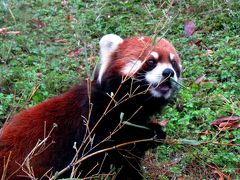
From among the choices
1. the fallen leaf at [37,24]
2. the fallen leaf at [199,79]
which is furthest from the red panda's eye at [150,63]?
the fallen leaf at [37,24]

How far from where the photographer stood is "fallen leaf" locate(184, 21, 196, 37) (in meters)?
6.15

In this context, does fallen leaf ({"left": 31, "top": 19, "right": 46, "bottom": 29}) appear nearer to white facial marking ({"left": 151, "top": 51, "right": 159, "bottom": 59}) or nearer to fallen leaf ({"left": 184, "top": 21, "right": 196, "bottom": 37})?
fallen leaf ({"left": 184, "top": 21, "right": 196, "bottom": 37})

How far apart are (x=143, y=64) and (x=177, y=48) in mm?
2128

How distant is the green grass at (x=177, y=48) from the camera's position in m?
4.34

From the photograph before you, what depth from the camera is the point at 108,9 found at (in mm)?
6750

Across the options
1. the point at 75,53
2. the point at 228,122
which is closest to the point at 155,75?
the point at 228,122

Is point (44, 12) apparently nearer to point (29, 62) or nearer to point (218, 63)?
point (29, 62)

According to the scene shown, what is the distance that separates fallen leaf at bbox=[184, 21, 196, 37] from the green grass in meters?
0.06

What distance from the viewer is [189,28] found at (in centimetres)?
623

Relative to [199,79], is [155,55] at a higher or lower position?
higher

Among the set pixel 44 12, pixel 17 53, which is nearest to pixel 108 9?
pixel 44 12

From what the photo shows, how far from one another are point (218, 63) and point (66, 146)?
2.28 meters

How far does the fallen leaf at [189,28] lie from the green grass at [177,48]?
0.21 ft

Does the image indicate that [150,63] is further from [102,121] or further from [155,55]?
[102,121]
